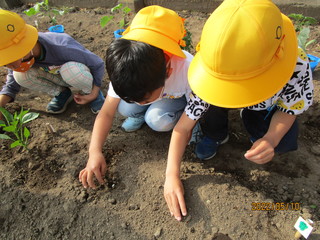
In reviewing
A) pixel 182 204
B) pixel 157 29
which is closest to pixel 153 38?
pixel 157 29

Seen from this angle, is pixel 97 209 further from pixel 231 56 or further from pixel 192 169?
pixel 231 56

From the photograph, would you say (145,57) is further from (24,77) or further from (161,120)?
(24,77)

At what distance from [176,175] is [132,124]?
28.0 inches

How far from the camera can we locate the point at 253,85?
85 centimetres

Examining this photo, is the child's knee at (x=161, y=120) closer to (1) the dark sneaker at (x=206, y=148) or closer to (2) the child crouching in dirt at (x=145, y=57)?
(1) the dark sneaker at (x=206, y=148)

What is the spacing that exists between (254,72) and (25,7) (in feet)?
12.9

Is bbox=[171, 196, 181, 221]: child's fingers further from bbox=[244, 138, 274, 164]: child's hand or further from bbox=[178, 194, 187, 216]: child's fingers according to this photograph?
bbox=[244, 138, 274, 164]: child's hand

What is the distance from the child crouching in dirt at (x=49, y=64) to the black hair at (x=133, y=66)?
78 centimetres

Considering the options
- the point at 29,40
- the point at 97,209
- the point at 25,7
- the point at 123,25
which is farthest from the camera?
the point at 25,7

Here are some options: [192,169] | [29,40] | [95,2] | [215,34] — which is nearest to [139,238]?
[192,169]

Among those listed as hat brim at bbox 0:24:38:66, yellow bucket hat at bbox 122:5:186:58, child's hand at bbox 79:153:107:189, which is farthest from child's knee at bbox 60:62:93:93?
yellow bucket hat at bbox 122:5:186:58

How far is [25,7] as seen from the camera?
3699mm

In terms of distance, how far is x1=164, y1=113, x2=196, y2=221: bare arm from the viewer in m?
1.21

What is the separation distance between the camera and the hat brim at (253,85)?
85 centimetres
